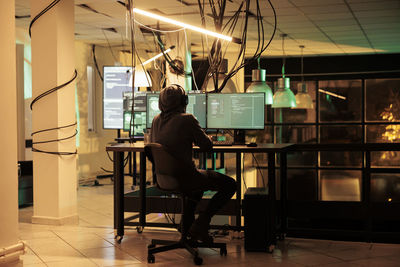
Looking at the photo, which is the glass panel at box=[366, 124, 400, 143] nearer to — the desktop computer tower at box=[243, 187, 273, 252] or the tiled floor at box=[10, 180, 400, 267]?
the tiled floor at box=[10, 180, 400, 267]

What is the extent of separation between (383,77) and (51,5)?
8051mm

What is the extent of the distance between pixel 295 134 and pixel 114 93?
464 centimetres

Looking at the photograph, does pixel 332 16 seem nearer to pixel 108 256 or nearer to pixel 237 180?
pixel 237 180

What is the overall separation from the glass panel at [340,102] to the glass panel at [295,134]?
18.0 inches

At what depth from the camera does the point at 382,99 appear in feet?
41.3

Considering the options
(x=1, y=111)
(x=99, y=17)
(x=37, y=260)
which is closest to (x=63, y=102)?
(x=1, y=111)

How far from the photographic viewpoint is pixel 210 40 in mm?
9617

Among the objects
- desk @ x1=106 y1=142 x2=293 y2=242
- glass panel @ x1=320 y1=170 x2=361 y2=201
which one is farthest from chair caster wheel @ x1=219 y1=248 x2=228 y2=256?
glass panel @ x1=320 y1=170 x2=361 y2=201

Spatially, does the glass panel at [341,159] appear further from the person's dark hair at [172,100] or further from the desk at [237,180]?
the person's dark hair at [172,100]

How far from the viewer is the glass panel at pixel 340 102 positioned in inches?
497

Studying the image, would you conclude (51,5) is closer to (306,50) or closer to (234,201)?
(234,201)

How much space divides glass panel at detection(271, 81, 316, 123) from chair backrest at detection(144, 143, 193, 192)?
859 cm

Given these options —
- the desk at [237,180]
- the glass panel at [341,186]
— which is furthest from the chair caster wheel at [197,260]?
the glass panel at [341,186]

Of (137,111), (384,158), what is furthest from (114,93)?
(384,158)
